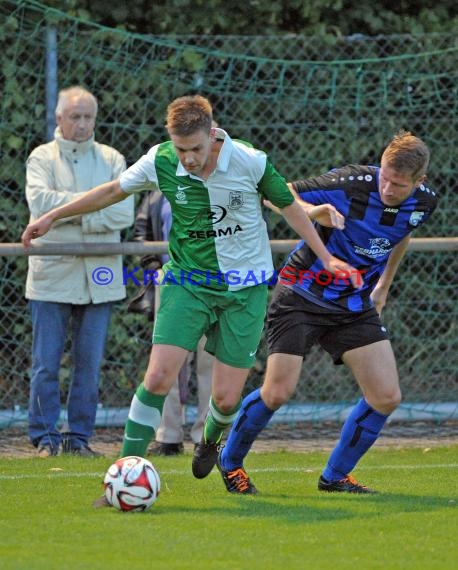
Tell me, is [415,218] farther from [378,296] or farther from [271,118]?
[271,118]

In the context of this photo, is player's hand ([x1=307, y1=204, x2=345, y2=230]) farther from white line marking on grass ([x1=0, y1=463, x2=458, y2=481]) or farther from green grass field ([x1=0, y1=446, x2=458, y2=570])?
white line marking on grass ([x1=0, y1=463, x2=458, y2=481])

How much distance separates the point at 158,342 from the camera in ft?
20.9

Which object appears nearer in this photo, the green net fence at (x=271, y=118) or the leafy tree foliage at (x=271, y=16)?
the green net fence at (x=271, y=118)

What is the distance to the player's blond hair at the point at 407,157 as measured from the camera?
6461 mm

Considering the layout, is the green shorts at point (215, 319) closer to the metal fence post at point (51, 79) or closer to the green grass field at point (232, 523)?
the green grass field at point (232, 523)

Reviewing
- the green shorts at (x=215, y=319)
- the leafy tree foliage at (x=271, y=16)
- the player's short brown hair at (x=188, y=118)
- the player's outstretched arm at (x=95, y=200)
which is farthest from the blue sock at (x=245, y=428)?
the leafy tree foliage at (x=271, y=16)

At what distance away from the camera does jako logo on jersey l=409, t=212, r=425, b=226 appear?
686cm

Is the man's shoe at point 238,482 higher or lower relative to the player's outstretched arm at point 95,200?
lower

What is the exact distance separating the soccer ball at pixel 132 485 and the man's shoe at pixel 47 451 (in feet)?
7.62

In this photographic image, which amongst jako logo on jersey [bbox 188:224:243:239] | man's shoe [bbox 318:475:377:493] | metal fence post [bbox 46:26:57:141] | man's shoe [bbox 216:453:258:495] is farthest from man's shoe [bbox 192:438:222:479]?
metal fence post [bbox 46:26:57:141]

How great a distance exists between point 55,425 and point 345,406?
2.54 metres

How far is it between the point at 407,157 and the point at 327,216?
509mm
